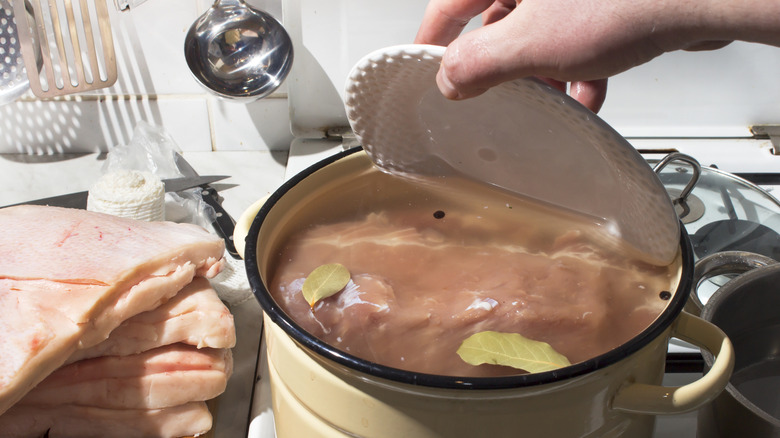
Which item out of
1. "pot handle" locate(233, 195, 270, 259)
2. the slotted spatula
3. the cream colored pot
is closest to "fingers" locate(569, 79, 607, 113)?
the cream colored pot

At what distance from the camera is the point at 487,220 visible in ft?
1.94

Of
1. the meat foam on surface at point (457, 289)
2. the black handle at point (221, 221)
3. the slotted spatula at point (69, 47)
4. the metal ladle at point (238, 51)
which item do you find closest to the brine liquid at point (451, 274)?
the meat foam on surface at point (457, 289)

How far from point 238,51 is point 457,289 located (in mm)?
489

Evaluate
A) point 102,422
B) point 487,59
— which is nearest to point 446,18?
point 487,59

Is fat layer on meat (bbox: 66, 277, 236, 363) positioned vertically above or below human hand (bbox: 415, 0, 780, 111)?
below

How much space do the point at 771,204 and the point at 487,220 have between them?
0.41 meters

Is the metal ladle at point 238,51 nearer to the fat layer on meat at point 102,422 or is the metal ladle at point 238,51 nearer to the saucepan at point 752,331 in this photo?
the fat layer on meat at point 102,422

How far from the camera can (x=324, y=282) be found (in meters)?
0.49

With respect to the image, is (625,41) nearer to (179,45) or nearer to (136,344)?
(136,344)

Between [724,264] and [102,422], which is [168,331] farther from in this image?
[724,264]

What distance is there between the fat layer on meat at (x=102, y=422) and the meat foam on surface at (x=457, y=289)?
165 mm

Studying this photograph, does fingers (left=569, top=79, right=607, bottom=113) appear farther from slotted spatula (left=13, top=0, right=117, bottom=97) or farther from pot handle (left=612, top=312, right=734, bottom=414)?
slotted spatula (left=13, top=0, right=117, bottom=97)

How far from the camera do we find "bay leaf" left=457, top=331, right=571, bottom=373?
41cm

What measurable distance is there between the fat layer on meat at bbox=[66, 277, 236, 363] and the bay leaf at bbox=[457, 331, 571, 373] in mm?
241
